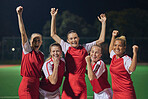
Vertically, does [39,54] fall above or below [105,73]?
above

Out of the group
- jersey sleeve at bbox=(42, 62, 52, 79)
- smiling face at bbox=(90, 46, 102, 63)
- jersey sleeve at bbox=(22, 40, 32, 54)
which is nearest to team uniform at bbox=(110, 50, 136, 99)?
smiling face at bbox=(90, 46, 102, 63)

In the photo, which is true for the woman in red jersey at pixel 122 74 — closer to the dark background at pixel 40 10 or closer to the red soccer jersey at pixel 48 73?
the red soccer jersey at pixel 48 73

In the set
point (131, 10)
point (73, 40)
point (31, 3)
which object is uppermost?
point (31, 3)

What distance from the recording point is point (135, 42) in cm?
2434

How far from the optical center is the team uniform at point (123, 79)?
3.35 m

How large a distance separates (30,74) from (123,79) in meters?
1.51

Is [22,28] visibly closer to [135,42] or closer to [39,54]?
[39,54]

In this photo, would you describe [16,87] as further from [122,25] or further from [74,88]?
[122,25]

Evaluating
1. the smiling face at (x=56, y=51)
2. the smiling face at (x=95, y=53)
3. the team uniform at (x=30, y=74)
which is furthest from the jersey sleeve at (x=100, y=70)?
the team uniform at (x=30, y=74)

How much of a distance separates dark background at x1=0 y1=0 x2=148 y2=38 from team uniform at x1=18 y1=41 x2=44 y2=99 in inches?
1512

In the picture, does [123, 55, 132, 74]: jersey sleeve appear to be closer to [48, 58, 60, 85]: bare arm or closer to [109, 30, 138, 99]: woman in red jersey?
[109, 30, 138, 99]: woman in red jersey

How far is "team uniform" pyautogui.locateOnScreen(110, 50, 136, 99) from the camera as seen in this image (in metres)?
3.35

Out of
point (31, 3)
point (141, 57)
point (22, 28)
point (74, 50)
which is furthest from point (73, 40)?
point (31, 3)

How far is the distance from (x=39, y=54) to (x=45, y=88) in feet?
1.92
